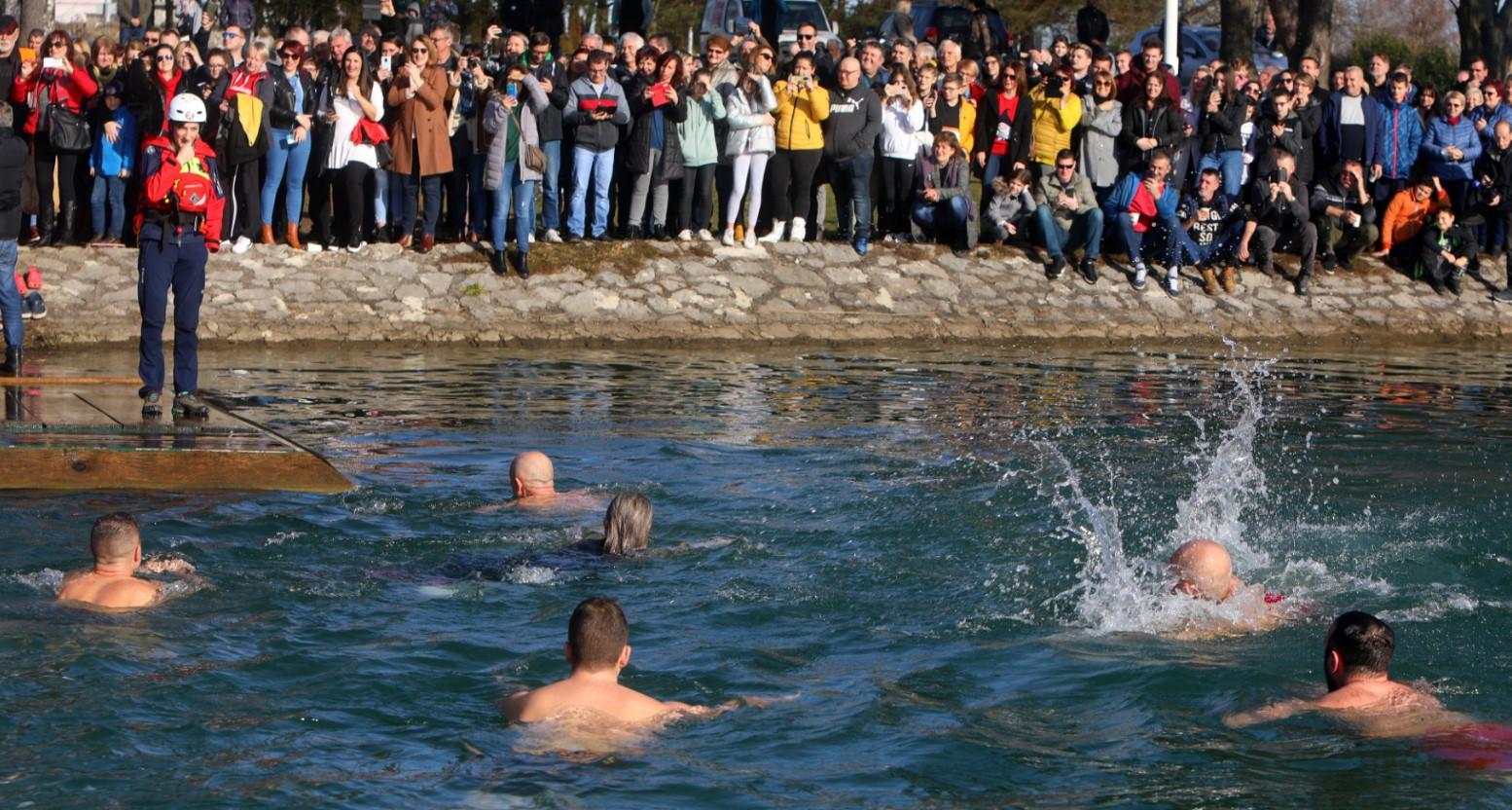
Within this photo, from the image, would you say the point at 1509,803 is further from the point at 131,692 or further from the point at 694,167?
the point at 694,167

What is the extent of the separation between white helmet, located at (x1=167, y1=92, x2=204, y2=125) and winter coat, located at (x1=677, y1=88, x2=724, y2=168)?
806 centimetres

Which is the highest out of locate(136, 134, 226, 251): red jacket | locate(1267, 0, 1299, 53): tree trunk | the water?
locate(1267, 0, 1299, 53): tree trunk

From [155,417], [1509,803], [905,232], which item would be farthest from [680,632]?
[905,232]

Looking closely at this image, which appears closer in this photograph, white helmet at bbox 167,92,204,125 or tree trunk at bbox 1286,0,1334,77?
white helmet at bbox 167,92,204,125

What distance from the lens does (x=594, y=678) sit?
27.6 ft

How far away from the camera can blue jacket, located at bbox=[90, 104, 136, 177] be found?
18766 mm

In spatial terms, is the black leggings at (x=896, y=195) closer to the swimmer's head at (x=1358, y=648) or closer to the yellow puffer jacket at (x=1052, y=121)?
the yellow puffer jacket at (x=1052, y=121)

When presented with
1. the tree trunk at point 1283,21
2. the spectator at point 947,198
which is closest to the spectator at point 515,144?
the spectator at point 947,198

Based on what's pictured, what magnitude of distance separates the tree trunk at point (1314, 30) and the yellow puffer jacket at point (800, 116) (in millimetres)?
10742

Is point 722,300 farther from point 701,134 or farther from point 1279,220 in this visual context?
point 1279,220

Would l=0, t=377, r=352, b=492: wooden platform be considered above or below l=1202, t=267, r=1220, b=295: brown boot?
below

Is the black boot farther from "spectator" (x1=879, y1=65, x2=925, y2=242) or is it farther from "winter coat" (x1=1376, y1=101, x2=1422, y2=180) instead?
"winter coat" (x1=1376, y1=101, x2=1422, y2=180)

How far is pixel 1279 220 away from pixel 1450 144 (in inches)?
82.7

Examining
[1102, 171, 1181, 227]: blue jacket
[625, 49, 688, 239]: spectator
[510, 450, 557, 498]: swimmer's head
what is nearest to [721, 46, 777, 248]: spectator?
[625, 49, 688, 239]: spectator
